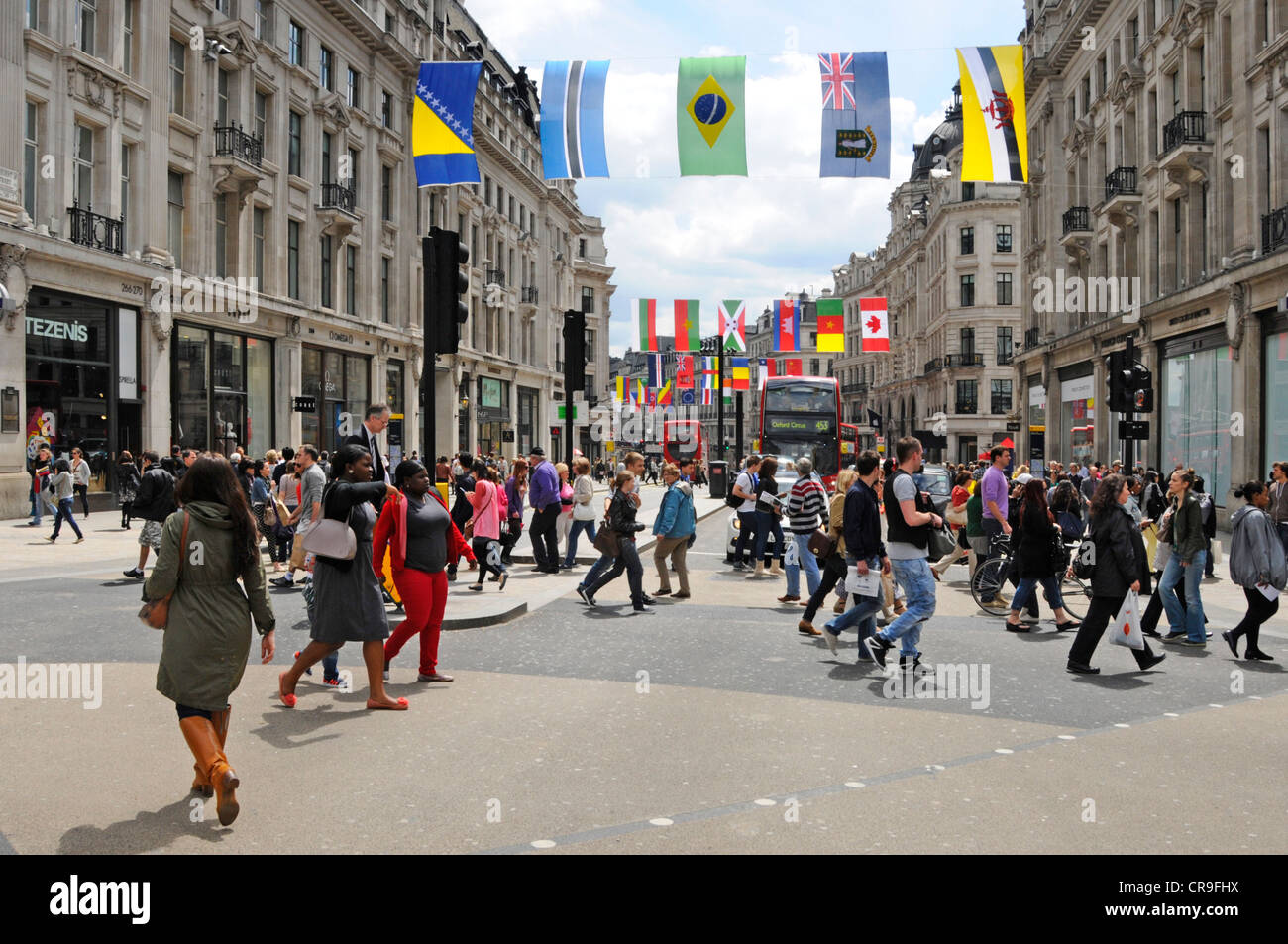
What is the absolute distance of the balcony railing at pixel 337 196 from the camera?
123 feet

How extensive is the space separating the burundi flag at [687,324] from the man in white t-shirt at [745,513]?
20166mm

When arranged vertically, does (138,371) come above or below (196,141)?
below

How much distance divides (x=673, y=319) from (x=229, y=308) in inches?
558

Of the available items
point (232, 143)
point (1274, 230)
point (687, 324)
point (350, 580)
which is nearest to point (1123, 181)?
point (1274, 230)

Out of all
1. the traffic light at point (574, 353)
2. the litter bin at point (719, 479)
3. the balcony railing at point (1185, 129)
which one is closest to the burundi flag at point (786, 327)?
the litter bin at point (719, 479)

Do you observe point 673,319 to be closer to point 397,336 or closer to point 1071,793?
point 397,336

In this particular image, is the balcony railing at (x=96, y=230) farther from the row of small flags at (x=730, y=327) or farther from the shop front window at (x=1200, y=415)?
the shop front window at (x=1200, y=415)

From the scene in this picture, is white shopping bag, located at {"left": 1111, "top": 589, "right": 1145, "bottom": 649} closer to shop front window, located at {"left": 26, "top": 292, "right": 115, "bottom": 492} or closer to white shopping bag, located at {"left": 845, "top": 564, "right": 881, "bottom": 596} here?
white shopping bag, located at {"left": 845, "top": 564, "right": 881, "bottom": 596}

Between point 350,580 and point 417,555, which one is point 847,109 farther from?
point 350,580

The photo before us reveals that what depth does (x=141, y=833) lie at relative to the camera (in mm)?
4863

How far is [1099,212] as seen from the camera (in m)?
35.6

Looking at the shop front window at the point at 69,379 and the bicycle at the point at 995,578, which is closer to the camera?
the bicycle at the point at 995,578

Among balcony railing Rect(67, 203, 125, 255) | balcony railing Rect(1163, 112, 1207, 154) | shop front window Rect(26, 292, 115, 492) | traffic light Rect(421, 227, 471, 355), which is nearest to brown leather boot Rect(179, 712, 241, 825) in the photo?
traffic light Rect(421, 227, 471, 355)

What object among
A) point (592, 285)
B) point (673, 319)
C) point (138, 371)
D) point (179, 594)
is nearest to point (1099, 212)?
point (673, 319)
